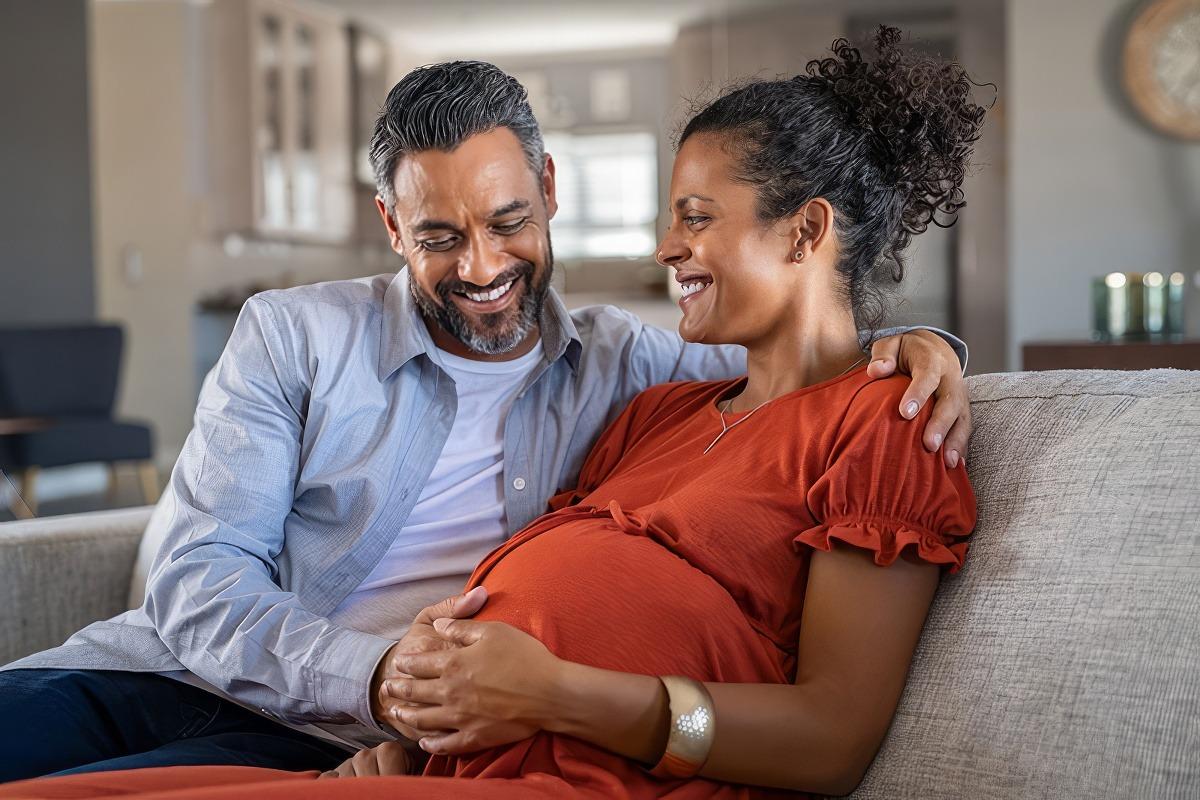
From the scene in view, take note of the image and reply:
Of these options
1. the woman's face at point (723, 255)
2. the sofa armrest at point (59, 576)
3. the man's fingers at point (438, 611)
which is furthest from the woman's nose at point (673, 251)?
the sofa armrest at point (59, 576)

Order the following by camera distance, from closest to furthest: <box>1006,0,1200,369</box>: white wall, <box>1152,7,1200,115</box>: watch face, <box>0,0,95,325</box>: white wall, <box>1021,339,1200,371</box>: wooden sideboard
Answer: <box>1021,339,1200,371</box>: wooden sideboard, <box>1152,7,1200,115</box>: watch face, <box>1006,0,1200,369</box>: white wall, <box>0,0,95,325</box>: white wall

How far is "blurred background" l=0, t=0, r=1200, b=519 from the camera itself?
5316 mm

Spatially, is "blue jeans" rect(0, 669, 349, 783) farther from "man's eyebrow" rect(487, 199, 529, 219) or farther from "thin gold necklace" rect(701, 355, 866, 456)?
"man's eyebrow" rect(487, 199, 529, 219)

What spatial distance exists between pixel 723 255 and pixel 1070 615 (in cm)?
53

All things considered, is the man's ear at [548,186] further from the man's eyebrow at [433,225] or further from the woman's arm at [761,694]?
the woman's arm at [761,694]

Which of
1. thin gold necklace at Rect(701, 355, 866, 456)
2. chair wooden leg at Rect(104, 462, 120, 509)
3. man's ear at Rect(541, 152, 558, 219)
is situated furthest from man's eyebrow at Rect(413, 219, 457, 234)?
chair wooden leg at Rect(104, 462, 120, 509)

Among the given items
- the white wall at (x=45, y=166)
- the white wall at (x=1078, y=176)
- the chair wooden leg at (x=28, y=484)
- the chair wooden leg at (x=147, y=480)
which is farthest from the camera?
the white wall at (x=45, y=166)

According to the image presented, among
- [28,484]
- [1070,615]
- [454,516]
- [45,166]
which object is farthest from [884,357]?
[45,166]

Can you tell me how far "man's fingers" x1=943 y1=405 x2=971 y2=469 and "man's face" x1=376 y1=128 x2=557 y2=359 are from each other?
25.8 inches

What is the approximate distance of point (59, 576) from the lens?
5.83ft

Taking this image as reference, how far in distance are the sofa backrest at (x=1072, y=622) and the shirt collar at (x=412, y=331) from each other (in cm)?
64

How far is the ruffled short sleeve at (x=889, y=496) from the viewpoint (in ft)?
3.62

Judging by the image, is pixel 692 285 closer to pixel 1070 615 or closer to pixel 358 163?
pixel 1070 615

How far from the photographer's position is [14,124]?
5.96m
